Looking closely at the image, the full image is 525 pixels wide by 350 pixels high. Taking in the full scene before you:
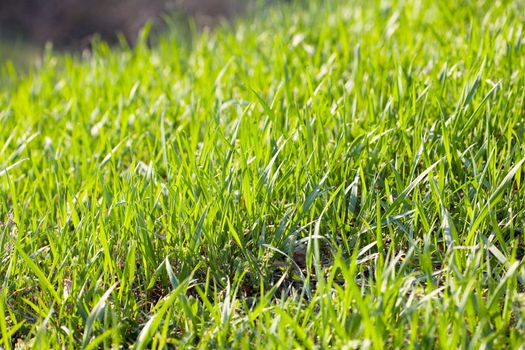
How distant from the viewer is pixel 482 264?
→ 172cm

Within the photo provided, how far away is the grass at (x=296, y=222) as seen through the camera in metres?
1.62

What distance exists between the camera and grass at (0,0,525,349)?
1625mm

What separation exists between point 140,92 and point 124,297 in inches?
70.8

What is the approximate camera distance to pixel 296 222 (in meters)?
2.04

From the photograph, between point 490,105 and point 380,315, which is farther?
point 490,105

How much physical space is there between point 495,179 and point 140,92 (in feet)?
6.81

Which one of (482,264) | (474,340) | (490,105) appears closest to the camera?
(474,340)

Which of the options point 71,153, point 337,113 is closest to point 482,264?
point 337,113

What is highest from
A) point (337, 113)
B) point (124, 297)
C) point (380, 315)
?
point (337, 113)

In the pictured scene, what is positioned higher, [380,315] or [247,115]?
[247,115]

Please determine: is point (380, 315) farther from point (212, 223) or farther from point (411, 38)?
point (411, 38)

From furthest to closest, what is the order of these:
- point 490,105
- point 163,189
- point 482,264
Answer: point 490,105 < point 163,189 < point 482,264

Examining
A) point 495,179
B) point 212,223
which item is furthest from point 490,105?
point 212,223

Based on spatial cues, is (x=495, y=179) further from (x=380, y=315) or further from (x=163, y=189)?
(x=163, y=189)
